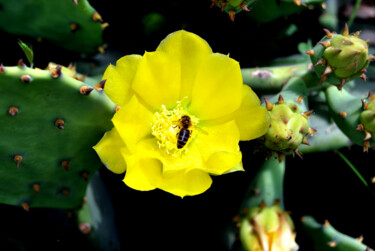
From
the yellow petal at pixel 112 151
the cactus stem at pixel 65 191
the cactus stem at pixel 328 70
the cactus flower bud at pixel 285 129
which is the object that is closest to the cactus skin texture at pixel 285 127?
the cactus flower bud at pixel 285 129

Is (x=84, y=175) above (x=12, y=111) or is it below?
below

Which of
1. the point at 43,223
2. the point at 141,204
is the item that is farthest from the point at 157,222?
the point at 43,223

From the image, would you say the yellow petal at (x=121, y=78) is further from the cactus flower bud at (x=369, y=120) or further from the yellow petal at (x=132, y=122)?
the cactus flower bud at (x=369, y=120)

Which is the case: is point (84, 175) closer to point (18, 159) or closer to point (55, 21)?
point (18, 159)

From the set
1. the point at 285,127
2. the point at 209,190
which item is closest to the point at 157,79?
the point at 285,127

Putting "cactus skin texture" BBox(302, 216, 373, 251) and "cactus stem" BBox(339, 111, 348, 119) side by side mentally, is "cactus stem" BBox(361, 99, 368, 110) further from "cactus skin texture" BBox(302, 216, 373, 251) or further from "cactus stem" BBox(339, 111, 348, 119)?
"cactus skin texture" BBox(302, 216, 373, 251)

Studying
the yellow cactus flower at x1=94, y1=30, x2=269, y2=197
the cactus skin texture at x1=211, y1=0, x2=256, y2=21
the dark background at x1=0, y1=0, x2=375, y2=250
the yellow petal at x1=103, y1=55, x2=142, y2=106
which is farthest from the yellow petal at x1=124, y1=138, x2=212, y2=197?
the dark background at x1=0, y1=0, x2=375, y2=250

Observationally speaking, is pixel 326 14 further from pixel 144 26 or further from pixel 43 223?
pixel 43 223
